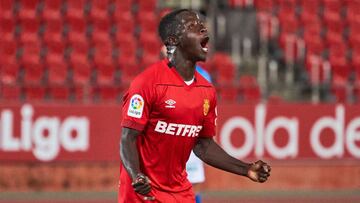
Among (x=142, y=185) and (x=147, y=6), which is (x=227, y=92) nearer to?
(x=147, y=6)

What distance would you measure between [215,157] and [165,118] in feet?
1.90

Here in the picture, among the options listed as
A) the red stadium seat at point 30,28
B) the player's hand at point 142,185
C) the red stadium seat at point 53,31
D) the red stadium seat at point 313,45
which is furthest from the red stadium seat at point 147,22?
the player's hand at point 142,185

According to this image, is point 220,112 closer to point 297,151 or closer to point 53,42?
point 297,151

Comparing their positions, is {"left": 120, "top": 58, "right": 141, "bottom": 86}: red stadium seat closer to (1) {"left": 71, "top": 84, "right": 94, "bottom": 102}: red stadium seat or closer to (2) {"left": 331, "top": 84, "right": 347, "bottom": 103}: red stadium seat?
(1) {"left": 71, "top": 84, "right": 94, "bottom": 102}: red stadium seat

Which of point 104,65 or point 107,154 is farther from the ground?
point 104,65

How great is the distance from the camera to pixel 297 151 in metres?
13.9

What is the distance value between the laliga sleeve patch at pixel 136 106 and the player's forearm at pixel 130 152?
0.11 m

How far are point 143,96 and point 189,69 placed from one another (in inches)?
14.1

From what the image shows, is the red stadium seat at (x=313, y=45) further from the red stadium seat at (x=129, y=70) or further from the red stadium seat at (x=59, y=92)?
the red stadium seat at (x=59, y=92)

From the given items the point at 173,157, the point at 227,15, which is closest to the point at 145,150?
the point at 173,157

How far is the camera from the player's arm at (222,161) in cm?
564

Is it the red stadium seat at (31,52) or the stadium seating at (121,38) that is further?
the red stadium seat at (31,52)

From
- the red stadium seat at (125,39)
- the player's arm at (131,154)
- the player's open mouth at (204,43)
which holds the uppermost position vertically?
the player's open mouth at (204,43)

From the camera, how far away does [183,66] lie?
547 cm
